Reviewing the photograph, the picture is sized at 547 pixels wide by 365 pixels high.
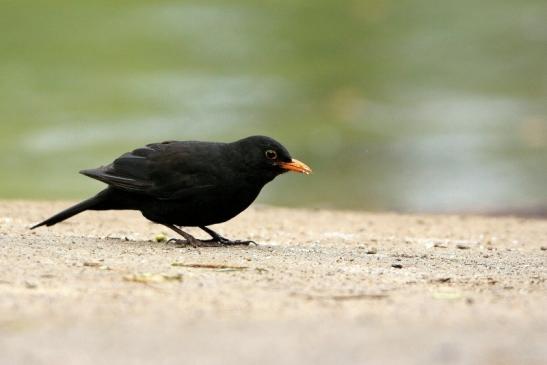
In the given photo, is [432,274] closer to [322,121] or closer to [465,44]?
[322,121]

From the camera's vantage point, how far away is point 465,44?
26.0 meters

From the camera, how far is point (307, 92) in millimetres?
22938

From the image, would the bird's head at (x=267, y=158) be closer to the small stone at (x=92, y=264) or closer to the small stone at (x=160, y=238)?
the small stone at (x=160, y=238)

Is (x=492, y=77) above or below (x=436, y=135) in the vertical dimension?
above

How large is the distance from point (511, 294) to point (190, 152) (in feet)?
9.54

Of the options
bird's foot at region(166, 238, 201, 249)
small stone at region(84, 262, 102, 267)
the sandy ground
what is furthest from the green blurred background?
small stone at region(84, 262, 102, 267)

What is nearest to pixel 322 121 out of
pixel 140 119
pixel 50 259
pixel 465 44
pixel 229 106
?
pixel 229 106

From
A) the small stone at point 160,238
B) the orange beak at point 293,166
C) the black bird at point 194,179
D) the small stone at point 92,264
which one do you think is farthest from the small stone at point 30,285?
the small stone at point 160,238

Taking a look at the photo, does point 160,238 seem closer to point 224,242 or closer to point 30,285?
point 224,242

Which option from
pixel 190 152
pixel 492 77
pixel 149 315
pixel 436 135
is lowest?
pixel 149 315

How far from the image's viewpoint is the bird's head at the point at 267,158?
8.39 m

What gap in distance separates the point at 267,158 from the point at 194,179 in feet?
1.69

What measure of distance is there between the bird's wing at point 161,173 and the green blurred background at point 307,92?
7.03 meters

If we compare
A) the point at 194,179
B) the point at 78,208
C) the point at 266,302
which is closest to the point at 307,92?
the point at 78,208
